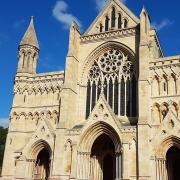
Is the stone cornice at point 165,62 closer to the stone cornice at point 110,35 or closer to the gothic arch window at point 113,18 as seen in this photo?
the stone cornice at point 110,35

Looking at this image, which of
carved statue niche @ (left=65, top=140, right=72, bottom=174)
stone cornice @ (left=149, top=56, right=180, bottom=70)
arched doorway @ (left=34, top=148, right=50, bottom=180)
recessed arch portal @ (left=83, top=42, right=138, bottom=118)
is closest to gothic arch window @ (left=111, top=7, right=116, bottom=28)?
recessed arch portal @ (left=83, top=42, right=138, bottom=118)

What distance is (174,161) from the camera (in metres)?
29.4

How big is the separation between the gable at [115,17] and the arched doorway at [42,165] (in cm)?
1423

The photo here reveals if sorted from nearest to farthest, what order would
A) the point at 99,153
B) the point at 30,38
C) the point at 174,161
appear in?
the point at 174,161
the point at 99,153
the point at 30,38

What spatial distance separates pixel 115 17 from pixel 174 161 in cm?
1698

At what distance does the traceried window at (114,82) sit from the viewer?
31828 mm

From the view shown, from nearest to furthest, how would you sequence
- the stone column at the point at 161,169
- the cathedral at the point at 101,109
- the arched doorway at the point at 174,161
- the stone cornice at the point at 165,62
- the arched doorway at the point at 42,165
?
the stone column at the point at 161,169
the cathedral at the point at 101,109
the arched doorway at the point at 174,161
the stone cornice at the point at 165,62
the arched doorway at the point at 42,165

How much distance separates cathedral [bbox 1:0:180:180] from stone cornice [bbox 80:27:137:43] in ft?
0.34

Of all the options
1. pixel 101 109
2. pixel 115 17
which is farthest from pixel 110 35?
pixel 101 109

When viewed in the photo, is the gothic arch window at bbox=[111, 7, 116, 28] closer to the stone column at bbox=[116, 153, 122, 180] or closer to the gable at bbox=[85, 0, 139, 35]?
the gable at bbox=[85, 0, 139, 35]

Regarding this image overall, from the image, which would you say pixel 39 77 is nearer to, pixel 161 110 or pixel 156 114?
pixel 156 114

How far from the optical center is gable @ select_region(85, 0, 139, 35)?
3534cm

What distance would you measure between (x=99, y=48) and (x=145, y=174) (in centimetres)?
1460

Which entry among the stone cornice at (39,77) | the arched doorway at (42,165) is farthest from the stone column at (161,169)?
the stone cornice at (39,77)
